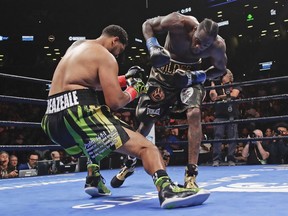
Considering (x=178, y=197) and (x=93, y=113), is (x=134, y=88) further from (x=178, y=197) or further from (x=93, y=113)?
(x=178, y=197)

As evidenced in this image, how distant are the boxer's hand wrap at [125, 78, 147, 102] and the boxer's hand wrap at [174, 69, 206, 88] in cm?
32

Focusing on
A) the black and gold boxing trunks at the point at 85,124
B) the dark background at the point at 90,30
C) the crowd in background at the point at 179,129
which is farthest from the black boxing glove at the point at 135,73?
the dark background at the point at 90,30

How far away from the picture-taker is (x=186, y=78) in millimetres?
1995

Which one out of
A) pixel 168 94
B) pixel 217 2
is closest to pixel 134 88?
pixel 168 94

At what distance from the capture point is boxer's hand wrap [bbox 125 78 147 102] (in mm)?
1633

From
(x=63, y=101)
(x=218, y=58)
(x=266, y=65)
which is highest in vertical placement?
(x=266, y=65)

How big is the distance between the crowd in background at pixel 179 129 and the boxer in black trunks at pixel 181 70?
5.55 ft

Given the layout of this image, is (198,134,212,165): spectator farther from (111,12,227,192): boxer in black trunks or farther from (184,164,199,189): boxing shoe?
(184,164,199,189): boxing shoe

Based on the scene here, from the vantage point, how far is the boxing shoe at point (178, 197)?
1317mm

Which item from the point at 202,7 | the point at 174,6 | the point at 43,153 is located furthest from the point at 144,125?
the point at 174,6

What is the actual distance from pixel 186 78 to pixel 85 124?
0.71 metres

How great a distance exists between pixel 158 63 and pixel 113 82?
16.7 inches

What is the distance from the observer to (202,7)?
9055 millimetres

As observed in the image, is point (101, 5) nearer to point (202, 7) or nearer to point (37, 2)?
point (37, 2)
